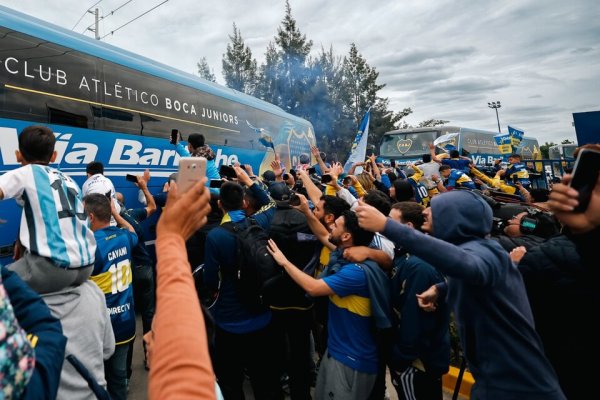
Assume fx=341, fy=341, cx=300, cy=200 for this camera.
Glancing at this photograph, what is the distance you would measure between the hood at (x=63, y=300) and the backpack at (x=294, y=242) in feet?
5.09

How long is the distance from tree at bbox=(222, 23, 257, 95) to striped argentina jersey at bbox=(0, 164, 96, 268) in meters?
33.3

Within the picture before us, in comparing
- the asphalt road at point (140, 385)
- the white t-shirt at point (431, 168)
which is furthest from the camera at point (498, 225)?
the white t-shirt at point (431, 168)

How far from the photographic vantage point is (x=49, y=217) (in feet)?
6.61

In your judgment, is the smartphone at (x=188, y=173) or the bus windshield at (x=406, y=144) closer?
the smartphone at (x=188, y=173)

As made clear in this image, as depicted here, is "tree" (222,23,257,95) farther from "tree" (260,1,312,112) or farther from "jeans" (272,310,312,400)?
"jeans" (272,310,312,400)

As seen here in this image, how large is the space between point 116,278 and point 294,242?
1.53 metres

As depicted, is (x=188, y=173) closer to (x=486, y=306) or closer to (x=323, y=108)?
(x=486, y=306)

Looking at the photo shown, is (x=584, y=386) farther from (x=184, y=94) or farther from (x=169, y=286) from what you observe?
(x=184, y=94)

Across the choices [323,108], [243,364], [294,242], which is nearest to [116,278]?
[243,364]

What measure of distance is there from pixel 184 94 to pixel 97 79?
1802mm

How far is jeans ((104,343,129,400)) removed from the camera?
268 centimetres

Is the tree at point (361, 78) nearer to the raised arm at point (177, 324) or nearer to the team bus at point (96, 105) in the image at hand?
the team bus at point (96, 105)

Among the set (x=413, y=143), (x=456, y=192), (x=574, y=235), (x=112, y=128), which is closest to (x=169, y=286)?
(x=456, y=192)

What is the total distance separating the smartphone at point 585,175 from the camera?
1453mm
